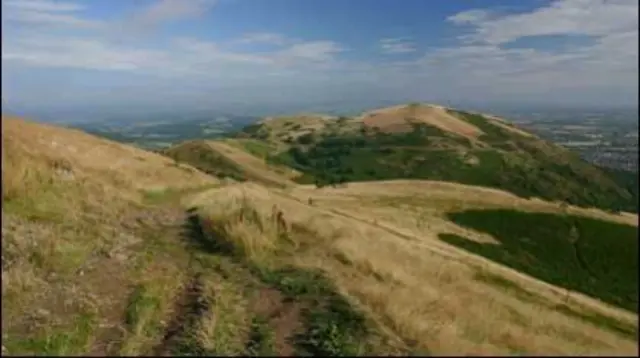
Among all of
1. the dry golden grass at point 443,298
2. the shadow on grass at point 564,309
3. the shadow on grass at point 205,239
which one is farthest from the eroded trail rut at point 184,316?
the shadow on grass at point 564,309

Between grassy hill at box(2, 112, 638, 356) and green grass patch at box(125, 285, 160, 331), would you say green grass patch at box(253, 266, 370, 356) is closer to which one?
grassy hill at box(2, 112, 638, 356)

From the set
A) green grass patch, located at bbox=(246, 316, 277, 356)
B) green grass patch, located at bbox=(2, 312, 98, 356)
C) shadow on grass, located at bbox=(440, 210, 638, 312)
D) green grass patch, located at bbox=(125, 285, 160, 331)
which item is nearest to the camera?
shadow on grass, located at bbox=(440, 210, 638, 312)

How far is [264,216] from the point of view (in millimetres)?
26109

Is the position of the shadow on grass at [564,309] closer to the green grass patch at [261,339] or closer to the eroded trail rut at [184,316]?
the green grass patch at [261,339]

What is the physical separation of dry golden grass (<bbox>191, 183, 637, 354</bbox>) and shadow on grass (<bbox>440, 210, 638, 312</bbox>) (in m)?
0.35

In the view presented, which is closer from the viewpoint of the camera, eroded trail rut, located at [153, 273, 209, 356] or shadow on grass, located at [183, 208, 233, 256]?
eroded trail rut, located at [153, 273, 209, 356]

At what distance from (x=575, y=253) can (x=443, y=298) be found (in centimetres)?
346

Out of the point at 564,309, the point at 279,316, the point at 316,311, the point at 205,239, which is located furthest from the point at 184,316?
the point at 564,309

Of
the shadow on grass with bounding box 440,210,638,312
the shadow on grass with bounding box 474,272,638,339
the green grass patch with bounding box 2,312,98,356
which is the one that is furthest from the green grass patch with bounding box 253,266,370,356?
the shadow on grass with bounding box 440,210,638,312

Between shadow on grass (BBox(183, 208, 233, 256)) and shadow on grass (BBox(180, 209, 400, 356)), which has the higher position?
Result: shadow on grass (BBox(183, 208, 233, 256))

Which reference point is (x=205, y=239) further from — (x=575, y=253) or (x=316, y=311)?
(x=575, y=253)

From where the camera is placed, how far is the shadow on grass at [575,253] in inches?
510

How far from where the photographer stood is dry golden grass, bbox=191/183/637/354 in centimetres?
1259

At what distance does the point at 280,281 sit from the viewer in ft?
63.8
